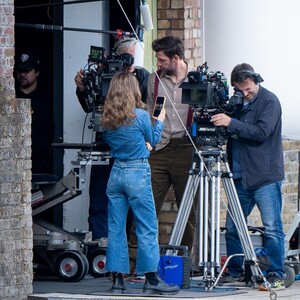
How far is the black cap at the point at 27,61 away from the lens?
41.7ft

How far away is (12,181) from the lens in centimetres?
1066

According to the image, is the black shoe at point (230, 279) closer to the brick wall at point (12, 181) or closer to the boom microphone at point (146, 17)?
the brick wall at point (12, 181)

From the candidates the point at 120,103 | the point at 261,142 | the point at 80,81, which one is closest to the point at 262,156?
the point at 261,142

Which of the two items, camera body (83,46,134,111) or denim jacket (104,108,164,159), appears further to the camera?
camera body (83,46,134,111)

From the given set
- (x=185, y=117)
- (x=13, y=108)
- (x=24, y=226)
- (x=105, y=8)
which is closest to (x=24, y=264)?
(x=24, y=226)

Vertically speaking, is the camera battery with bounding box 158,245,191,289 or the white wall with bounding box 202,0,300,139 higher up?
the white wall with bounding box 202,0,300,139

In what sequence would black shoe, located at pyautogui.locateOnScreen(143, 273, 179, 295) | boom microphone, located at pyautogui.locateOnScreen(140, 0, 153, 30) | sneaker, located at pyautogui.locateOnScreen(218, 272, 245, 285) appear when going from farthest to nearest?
boom microphone, located at pyautogui.locateOnScreen(140, 0, 153, 30)
sneaker, located at pyautogui.locateOnScreen(218, 272, 245, 285)
black shoe, located at pyautogui.locateOnScreen(143, 273, 179, 295)

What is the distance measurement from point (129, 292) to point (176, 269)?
0.47 m

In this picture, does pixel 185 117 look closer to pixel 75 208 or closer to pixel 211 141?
pixel 211 141

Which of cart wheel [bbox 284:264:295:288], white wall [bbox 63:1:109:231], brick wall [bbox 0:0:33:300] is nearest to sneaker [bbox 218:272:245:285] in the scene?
cart wheel [bbox 284:264:295:288]

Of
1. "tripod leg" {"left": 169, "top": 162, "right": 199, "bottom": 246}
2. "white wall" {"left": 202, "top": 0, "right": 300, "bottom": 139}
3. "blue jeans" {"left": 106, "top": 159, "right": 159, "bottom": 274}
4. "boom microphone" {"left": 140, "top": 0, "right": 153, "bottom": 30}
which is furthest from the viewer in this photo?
"white wall" {"left": 202, "top": 0, "right": 300, "bottom": 139}

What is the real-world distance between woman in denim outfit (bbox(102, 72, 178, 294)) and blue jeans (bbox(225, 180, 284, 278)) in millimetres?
1138

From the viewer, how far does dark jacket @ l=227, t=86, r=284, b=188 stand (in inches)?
451

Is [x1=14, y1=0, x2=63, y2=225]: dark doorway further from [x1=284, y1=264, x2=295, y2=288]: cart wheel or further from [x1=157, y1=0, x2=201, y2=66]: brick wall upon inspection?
[x1=284, y1=264, x2=295, y2=288]: cart wheel
